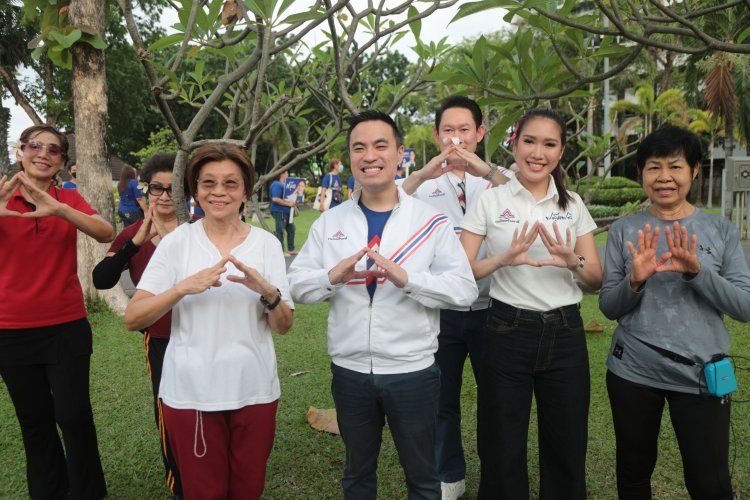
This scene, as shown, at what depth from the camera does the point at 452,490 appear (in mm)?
2996

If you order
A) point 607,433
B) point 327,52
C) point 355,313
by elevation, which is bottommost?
point 607,433

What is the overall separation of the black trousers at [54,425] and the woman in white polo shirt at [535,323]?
76.1 inches

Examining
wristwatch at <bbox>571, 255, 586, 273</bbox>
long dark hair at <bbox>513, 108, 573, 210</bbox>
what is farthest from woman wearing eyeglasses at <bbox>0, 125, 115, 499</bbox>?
wristwatch at <bbox>571, 255, 586, 273</bbox>

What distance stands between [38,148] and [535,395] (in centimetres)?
253

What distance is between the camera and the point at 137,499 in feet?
10.2

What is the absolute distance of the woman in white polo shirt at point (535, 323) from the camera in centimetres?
243

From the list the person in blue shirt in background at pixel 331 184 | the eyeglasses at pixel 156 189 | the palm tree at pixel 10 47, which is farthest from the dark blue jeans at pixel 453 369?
the palm tree at pixel 10 47

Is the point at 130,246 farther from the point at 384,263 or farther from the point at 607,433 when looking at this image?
the point at 607,433

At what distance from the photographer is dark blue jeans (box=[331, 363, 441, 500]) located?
226 centimetres

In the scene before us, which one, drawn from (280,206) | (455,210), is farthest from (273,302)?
(280,206)

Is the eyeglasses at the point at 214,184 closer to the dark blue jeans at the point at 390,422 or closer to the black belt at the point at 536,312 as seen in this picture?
the dark blue jeans at the point at 390,422

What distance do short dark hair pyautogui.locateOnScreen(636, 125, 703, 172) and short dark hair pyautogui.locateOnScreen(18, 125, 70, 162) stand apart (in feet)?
8.74

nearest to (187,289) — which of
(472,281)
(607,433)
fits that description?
(472,281)

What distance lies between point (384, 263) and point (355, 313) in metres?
0.30
